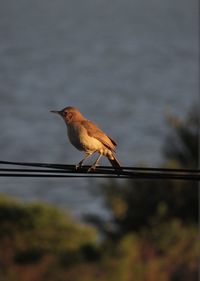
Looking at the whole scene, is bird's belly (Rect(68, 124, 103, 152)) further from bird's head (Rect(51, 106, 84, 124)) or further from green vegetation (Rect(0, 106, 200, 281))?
green vegetation (Rect(0, 106, 200, 281))

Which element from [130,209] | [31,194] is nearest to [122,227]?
[130,209]

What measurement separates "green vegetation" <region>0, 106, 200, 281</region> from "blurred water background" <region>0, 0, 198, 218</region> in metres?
1.74

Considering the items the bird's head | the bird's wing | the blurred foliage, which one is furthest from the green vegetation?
the bird's wing

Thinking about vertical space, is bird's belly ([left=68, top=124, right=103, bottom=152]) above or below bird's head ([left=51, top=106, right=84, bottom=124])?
below

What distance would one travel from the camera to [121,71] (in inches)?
2803

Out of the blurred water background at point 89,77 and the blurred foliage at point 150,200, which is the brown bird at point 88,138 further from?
the blurred water background at point 89,77

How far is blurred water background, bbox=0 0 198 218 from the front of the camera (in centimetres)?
3750

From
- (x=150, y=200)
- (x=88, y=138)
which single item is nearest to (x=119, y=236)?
(x=150, y=200)

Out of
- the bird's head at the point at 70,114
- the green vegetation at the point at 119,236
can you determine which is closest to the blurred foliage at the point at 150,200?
the green vegetation at the point at 119,236

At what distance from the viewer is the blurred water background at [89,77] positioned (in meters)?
37.5

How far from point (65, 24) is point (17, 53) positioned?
2008cm

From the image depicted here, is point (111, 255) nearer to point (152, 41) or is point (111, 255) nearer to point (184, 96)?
point (184, 96)

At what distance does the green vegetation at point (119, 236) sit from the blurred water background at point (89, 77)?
5.72ft

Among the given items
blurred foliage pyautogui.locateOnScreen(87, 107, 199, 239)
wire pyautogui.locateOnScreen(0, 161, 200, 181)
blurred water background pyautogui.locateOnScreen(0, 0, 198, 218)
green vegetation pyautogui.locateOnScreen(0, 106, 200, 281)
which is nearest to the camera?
wire pyautogui.locateOnScreen(0, 161, 200, 181)
